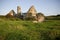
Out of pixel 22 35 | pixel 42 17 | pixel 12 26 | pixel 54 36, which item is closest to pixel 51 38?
pixel 54 36

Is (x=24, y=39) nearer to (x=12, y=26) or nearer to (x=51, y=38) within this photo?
(x=51, y=38)

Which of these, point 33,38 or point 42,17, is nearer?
point 33,38

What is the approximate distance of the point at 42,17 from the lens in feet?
50.9

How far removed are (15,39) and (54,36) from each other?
65.4 inches

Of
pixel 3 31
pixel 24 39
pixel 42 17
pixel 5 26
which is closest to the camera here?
pixel 24 39

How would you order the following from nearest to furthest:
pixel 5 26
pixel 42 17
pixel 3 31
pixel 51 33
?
pixel 51 33
pixel 3 31
pixel 5 26
pixel 42 17

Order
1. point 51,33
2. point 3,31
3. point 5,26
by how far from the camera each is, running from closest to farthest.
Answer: point 51,33 → point 3,31 → point 5,26

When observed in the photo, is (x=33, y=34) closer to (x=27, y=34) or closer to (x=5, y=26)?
(x=27, y=34)

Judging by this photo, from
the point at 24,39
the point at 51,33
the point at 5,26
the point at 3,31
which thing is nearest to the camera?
the point at 24,39

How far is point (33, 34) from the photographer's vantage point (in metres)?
7.91

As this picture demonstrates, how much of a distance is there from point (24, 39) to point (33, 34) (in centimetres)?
69

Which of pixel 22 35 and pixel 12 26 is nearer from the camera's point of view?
pixel 22 35

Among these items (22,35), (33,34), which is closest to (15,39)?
(22,35)

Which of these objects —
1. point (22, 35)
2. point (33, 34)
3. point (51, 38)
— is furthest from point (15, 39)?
point (51, 38)
